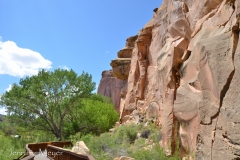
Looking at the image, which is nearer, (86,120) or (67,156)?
(67,156)

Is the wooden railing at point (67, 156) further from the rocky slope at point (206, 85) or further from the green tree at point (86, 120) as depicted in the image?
the green tree at point (86, 120)

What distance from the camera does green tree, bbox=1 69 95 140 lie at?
16969 millimetres

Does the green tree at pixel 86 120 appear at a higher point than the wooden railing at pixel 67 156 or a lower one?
higher

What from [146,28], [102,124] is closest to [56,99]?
[102,124]

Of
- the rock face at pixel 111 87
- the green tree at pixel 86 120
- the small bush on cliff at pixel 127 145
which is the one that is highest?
the rock face at pixel 111 87

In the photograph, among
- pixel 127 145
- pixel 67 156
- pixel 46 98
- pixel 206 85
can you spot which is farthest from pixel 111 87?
pixel 206 85

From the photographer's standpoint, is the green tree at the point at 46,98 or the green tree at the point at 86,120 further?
the green tree at the point at 86,120

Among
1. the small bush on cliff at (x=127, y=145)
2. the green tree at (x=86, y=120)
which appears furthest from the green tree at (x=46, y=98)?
the small bush on cliff at (x=127, y=145)

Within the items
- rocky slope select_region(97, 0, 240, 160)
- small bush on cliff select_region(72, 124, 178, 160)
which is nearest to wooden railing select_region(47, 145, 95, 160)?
small bush on cliff select_region(72, 124, 178, 160)

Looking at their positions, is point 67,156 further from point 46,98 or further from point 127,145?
point 46,98

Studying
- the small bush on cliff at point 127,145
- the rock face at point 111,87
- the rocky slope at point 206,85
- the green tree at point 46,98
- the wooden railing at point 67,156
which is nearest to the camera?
the rocky slope at point 206,85

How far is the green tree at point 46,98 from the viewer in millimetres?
16969

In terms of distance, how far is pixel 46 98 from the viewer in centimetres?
1753

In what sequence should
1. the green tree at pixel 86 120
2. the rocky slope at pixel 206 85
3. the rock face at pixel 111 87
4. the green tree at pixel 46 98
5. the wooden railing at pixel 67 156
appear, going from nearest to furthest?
the rocky slope at pixel 206 85 → the wooden railing at pixel 67 156 → the green tree at pixel 46 98 → the green tree at pixel 86 120 → the rock face at pixel 111 87
